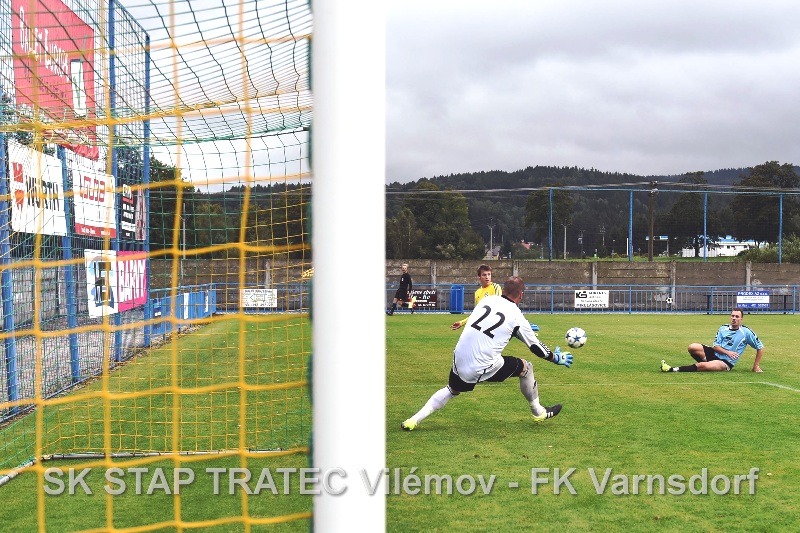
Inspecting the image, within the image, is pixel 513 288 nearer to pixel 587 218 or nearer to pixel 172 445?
pixel 172 445

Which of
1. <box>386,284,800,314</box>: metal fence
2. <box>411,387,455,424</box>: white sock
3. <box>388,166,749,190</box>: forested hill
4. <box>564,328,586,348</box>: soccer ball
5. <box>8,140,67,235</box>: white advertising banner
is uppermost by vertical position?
<box>388,166,749,190</box>: forested hill

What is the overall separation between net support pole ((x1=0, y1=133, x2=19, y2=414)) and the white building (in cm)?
3283

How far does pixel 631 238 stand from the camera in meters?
36.0

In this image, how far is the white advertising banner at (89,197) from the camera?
30.8 feet

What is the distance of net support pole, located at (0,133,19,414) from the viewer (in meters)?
7.58

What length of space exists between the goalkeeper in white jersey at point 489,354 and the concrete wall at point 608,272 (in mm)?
23779

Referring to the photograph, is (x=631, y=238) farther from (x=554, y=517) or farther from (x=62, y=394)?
(x=554, y=517)

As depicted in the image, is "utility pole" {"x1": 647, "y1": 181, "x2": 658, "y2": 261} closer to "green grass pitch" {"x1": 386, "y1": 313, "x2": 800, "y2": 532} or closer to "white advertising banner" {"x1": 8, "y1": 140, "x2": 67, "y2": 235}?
"green grass pitch" {"x1": 386, "y1": 313, "x2": 800, "y2": 532}

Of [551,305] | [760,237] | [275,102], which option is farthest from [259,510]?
[760,237]

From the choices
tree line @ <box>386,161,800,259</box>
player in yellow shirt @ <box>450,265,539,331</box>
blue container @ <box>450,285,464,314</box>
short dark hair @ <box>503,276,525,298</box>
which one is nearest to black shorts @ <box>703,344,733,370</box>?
player in yellow shirt @ <box>450,265,539,331</box>

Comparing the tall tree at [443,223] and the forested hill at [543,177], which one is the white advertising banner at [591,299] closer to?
the tall tree at [443,223]

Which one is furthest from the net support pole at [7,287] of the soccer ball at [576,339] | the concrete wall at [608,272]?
the concrete wall at [608,272]

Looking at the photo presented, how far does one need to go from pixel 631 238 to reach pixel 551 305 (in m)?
8.53

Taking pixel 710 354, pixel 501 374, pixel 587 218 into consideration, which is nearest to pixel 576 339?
pixel 710 354
